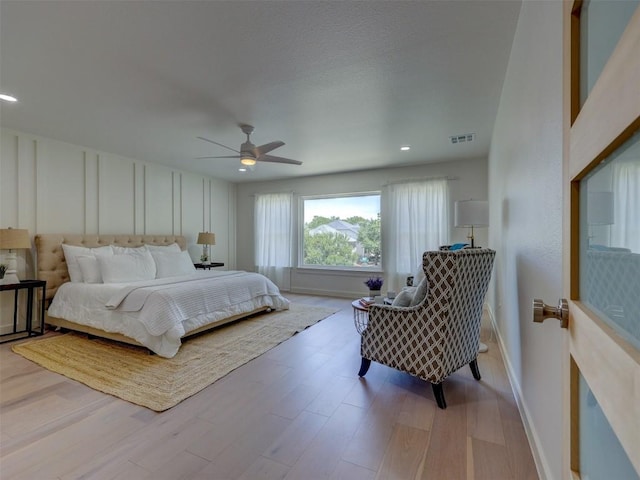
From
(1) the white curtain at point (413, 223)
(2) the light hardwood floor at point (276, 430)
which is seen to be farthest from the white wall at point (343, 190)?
(2) the light hardwood floor at point (276, 430)

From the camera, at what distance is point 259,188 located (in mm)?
6738

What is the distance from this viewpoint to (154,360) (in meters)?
2.80

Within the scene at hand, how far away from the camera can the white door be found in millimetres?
427

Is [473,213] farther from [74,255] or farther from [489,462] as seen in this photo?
[74,255]

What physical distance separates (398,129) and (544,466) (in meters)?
3.25

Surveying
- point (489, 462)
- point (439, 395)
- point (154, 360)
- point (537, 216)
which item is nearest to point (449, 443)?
point (489, 462)

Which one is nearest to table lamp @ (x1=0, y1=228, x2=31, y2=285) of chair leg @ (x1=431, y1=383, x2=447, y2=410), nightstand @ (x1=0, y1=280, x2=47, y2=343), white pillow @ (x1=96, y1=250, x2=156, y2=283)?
nightstand @ (x1=0, y1=280, x2=47, y2=343)

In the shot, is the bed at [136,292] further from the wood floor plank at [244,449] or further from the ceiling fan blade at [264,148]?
the ceiling fan blade at [264,148]

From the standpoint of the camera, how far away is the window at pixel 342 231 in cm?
580

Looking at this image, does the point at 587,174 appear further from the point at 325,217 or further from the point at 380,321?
the point at 325,217

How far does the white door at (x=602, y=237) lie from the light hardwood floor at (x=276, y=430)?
1.11m

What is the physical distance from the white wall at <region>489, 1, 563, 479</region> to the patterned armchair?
11.4 inches

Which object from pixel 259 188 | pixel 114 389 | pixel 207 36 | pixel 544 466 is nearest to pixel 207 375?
pixel 114 389

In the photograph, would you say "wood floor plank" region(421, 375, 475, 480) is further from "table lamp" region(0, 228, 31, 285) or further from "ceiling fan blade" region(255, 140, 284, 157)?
"table lamp" region(0, 228, 31, 285)
